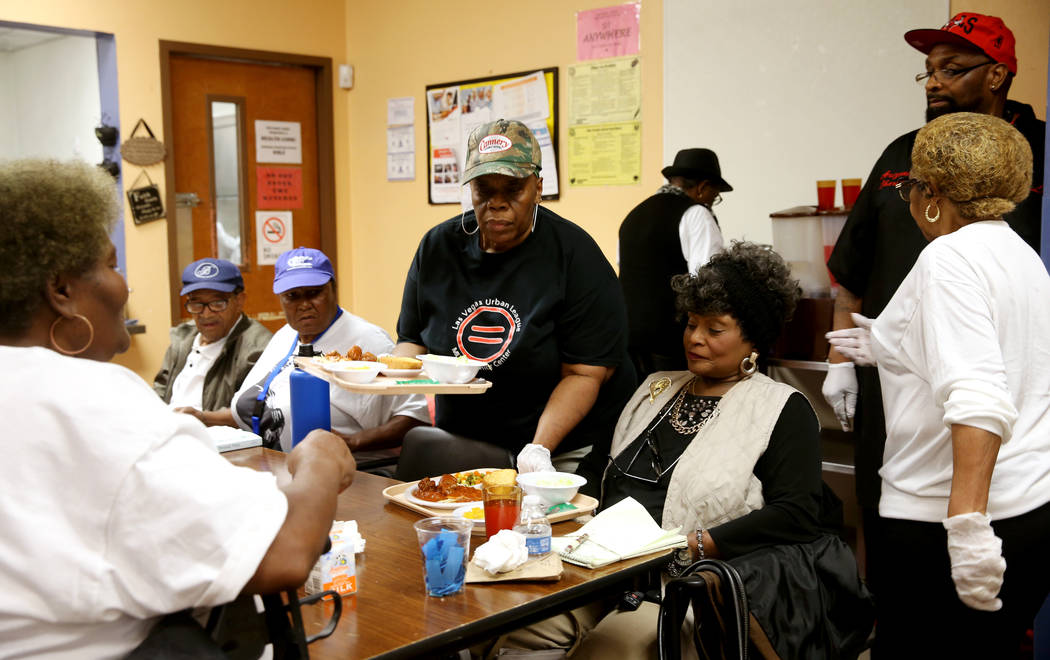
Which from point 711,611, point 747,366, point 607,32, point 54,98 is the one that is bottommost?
Answer: point 711,611

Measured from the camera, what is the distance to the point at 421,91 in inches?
218

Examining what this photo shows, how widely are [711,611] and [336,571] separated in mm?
698

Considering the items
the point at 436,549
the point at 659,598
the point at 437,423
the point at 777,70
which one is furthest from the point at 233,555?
the point at 777,70

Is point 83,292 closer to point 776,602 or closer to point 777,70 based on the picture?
point 776,602

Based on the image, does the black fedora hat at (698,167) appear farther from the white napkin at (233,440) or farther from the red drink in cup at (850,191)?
the white napkin at (233,440)

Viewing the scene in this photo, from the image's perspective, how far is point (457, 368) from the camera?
208cm

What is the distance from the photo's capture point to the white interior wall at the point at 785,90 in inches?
143

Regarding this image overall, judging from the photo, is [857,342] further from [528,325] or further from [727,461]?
[528,325]

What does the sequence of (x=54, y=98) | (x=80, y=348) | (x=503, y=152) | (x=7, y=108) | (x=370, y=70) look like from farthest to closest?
1. (x=7, y=108)
2. (x=370, y=70)
3. (x=54, y=98)
4. (x=503, y=152)
5. (x=80, y=348)

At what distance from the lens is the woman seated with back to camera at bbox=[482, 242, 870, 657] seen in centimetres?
200

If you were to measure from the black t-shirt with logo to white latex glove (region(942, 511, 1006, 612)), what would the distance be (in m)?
0.93

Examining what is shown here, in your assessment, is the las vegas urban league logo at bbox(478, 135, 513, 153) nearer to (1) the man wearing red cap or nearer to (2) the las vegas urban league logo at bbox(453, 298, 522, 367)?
(2) the las vegas urban league logo at bbox(453, 298, 522, 367)

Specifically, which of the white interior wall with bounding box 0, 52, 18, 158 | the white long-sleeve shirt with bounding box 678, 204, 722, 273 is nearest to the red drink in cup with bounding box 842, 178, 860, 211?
the white long-sleeve shirt with bounding box 678, 204, 722, 273

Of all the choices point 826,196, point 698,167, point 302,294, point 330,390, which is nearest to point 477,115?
point 698,167
